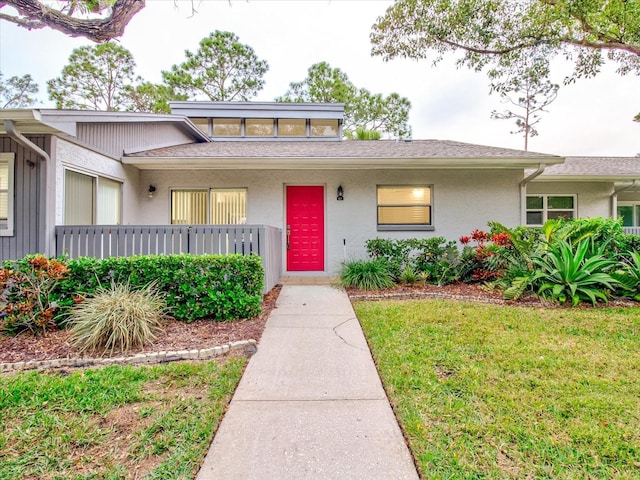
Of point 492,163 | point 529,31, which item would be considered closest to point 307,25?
point 529,31

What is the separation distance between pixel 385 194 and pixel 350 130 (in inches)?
692

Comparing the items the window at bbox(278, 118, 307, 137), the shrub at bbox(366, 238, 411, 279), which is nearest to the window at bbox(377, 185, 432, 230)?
the shrub at bbox(366, 238, 411, 279)

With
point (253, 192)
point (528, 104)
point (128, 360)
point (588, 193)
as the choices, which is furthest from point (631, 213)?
point (128, 360)

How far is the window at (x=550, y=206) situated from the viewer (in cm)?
977

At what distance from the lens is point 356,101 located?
2397 cm

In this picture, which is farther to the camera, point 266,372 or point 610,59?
point 610,59

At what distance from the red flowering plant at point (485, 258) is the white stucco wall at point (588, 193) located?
4618mm

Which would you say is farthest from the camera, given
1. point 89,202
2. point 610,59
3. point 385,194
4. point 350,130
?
point 350,130

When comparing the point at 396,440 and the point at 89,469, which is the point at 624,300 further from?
the point at 89,469

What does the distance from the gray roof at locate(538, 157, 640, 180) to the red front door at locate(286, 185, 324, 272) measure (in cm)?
624

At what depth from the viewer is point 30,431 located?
2.18 m

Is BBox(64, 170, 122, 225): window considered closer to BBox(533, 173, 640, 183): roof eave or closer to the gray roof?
the gray roof

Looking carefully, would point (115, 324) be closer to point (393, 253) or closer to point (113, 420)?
point (113, 420)

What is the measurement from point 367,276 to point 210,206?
436 centimetres
